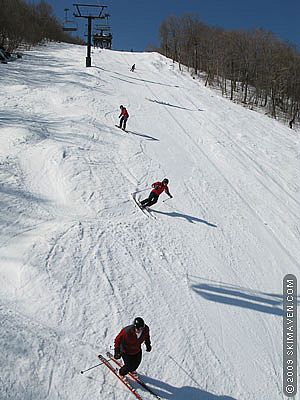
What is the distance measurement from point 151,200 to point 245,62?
1482 inches

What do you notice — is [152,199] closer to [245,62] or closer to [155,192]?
[155,192]

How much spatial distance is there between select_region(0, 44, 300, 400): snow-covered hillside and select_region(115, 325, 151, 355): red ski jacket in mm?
731

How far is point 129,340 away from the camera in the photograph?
4527mm

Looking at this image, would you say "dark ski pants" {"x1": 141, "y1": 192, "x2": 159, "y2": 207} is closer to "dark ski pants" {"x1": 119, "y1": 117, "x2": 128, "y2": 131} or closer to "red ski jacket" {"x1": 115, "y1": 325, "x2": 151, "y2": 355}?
"red ski jacket" {"x1": 115, "y1": 325, "x2": 151, "y2": 355}

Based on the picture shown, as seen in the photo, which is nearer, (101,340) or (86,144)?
(101,340)

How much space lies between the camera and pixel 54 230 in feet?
25.0

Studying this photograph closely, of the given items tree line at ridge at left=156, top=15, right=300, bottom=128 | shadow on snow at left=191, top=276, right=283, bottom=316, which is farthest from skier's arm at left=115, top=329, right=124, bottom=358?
tree line at ridge at left=156, top=15, right=300, bottom=128

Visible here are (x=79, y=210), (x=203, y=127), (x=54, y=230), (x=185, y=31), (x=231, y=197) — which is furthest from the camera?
(x=185, y=31)

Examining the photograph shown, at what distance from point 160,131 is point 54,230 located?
9432mm

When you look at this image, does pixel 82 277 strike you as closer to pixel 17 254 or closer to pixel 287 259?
pixel 17 254

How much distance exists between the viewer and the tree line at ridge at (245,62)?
37.4 metres

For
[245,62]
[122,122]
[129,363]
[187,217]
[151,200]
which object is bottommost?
[129,363]

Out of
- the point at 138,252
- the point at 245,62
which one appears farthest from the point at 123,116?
the point at 245,62

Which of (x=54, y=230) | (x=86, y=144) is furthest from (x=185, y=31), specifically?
(x=54, y=230)
